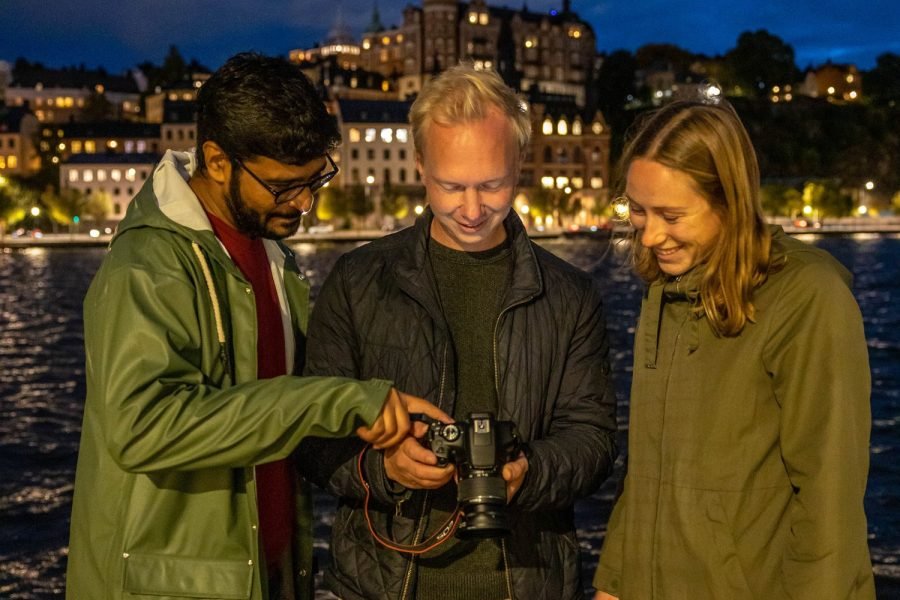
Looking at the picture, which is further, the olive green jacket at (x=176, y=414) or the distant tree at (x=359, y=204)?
the distant tree at (x=359, y=204)

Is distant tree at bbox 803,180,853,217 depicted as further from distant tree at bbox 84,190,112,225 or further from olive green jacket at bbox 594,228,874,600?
olive green jacket at bbox 594,228,874,600

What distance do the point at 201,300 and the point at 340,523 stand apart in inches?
38.3

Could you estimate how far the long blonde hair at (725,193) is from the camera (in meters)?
2.79

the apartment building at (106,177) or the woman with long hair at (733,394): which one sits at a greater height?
the apartment building at (106,177)

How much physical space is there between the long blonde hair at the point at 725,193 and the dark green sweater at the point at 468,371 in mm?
730

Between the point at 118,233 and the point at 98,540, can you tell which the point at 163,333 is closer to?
the point at 118,233

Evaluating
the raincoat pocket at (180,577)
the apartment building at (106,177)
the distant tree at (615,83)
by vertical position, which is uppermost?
the distant tree at (615,83)

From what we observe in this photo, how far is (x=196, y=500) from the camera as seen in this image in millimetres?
2898

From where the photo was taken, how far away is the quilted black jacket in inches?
126

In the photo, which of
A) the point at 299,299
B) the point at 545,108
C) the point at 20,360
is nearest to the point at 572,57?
the point at 545,108

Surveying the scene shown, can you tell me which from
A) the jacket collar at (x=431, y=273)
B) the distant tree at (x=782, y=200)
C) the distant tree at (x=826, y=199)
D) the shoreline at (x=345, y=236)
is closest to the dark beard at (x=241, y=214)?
the jacket collar at (x=431, y=273)

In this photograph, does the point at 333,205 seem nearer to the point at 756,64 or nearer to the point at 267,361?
the point at 756,64

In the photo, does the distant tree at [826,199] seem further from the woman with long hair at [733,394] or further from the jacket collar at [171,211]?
the jacket collar at [171,211]

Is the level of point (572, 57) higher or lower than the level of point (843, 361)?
higher
